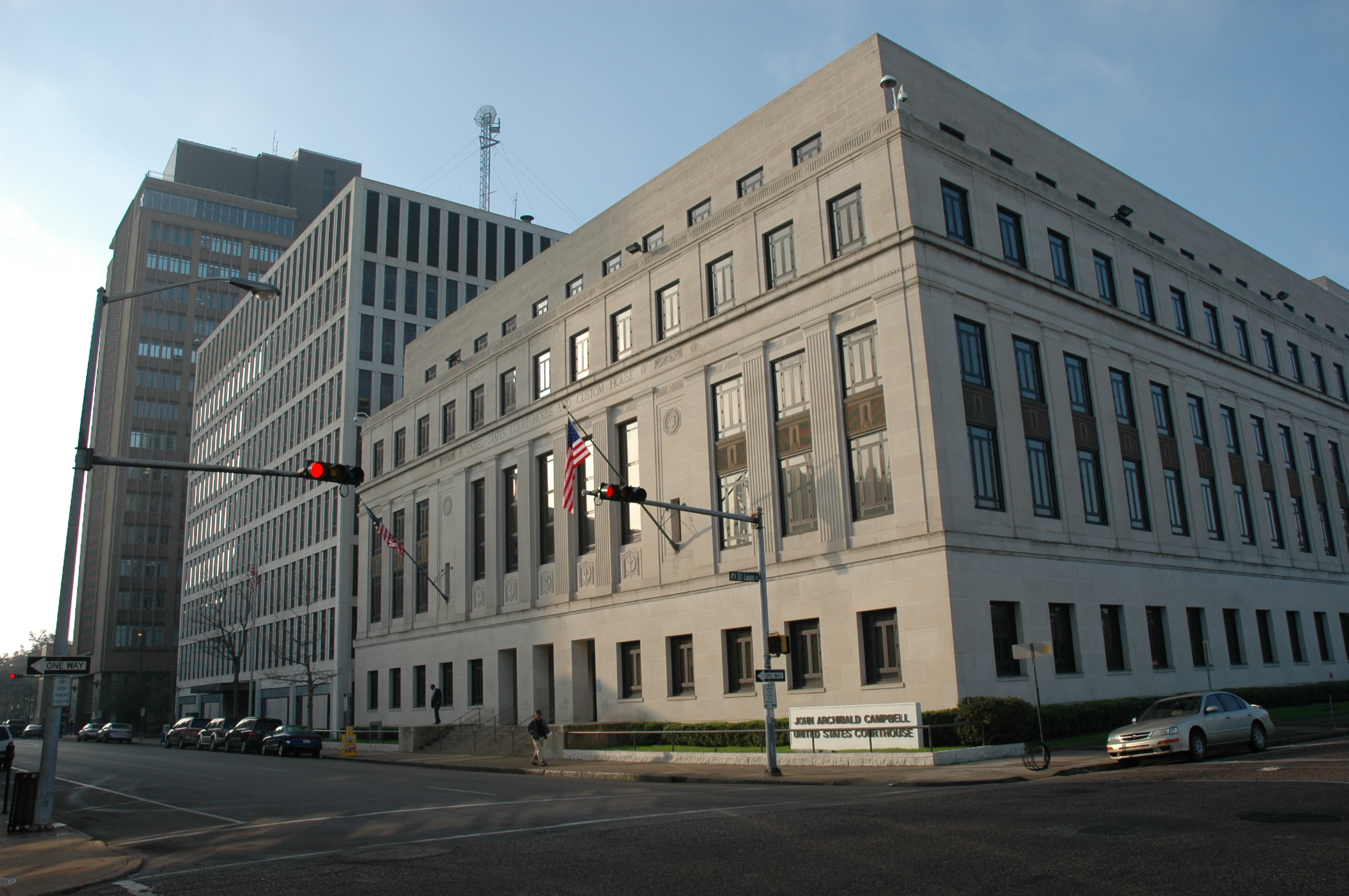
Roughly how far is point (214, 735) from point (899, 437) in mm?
43514

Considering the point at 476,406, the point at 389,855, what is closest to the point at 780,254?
the point at 476,406

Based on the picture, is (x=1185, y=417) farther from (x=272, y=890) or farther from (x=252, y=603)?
(x=252, y=603)

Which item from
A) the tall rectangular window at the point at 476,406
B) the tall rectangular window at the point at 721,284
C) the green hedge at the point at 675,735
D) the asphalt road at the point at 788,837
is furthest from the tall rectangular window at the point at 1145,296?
the tall rectangular window at the point at 476,406

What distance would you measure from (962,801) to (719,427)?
21.6m

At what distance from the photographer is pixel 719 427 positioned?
3525 cm

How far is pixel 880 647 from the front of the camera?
2862cm

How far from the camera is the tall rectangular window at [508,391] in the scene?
47844mm

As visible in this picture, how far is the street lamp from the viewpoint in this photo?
16422 millimetres

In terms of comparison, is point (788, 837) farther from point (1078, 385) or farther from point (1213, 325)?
point (1213, 325)

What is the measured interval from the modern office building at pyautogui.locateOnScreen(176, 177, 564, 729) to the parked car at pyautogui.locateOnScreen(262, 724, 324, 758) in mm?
13905

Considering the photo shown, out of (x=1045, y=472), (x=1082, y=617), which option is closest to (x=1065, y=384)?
(x=1045, y=472)

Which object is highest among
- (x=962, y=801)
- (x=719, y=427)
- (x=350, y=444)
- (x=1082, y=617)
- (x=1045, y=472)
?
(x=350, y=444)

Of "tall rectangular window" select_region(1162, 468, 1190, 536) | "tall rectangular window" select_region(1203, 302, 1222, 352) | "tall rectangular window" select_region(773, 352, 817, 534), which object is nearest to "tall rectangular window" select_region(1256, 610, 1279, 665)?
"tall rectangular window" select_region(1162, 468, 1190, 536)

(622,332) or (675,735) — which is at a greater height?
(622,332)
